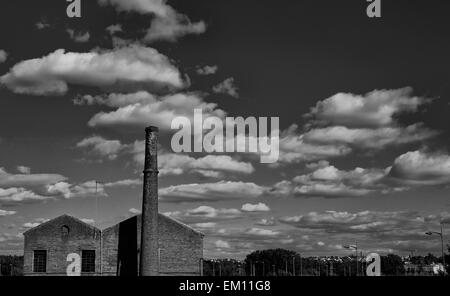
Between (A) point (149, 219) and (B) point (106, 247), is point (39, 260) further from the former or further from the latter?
(A) point (149, 219)

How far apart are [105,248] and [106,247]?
0.38 ft

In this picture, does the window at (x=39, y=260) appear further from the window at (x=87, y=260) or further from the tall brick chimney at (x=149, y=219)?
the tall brick chimney at (x=149, y=219)

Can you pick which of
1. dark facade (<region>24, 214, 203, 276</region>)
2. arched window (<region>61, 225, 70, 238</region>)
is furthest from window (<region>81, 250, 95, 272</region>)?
arched window (<region>61, 225, 70, 238</region>)

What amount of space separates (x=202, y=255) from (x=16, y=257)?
76435mm

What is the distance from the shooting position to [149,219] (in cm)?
4222

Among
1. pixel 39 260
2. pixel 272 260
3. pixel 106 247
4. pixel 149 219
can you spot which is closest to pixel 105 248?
pixel 106 247

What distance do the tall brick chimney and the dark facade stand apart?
316 cm

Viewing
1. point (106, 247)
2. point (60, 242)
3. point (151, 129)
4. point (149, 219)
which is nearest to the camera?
point (149, 219)

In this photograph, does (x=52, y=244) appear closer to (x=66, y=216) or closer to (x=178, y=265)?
(x=66, y=216)

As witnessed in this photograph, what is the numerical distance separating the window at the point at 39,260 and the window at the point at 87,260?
11.0 ft

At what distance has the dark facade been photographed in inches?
1799

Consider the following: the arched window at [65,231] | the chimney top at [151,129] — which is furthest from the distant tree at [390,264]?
the chimney top at [151,129]

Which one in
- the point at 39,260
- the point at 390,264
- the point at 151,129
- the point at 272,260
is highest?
the point at 151,129
